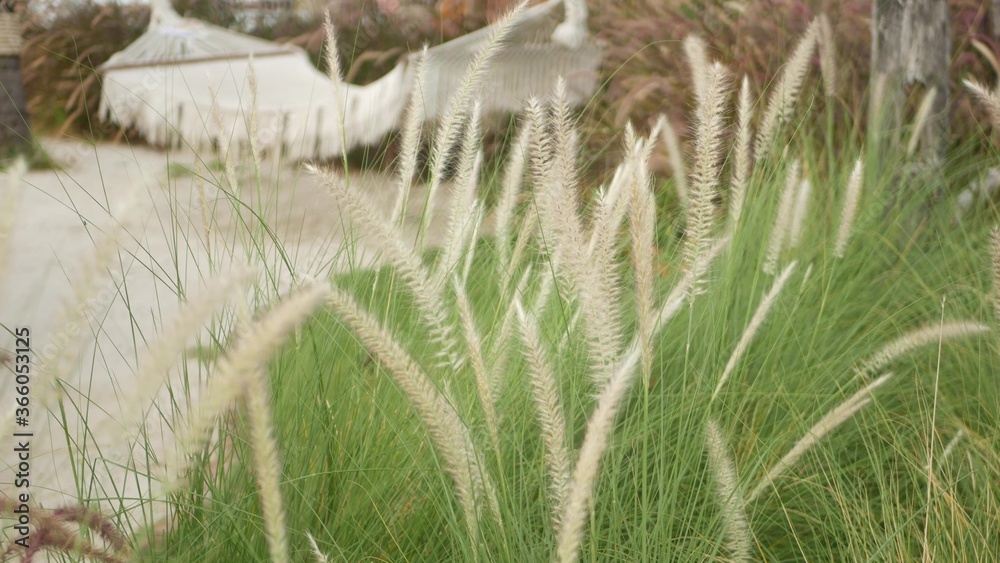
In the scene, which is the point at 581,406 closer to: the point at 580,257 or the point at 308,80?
the point at 580,257

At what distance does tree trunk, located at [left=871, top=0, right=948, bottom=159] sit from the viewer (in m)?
2.65

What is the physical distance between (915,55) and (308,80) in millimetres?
3805

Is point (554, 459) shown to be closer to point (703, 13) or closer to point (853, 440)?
point (853, 440)

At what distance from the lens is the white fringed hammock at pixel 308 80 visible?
4.36 meters

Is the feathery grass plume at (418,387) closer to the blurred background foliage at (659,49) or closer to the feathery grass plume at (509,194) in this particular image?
the feathery grass plume at (509,194)

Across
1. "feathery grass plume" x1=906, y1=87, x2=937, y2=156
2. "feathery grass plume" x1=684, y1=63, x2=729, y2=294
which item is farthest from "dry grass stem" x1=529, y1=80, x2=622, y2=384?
"feathery grass plume" x1=906, y1=87, x2=937, y2=156

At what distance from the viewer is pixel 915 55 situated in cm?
267

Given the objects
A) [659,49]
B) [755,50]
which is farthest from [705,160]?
[659,49]

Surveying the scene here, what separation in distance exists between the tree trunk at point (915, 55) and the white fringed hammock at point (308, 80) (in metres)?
1.38

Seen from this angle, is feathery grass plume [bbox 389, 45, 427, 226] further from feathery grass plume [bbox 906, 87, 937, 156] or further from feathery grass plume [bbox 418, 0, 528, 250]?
feathery grass plume [bbox 906, 87, 937, 156]

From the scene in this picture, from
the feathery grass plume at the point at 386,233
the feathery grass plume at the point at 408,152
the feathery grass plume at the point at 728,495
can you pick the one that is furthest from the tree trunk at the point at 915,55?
the feathery grass plume at the point at 386,233

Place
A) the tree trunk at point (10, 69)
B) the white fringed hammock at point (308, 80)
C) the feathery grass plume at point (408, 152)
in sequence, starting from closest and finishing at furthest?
the feathery grass plume at point (408, 152) → the tree trunk at point (10, 69) → the white fringed hammock at point (308, 80)

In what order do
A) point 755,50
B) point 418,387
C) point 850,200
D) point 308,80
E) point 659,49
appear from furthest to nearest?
1. point 308,80
2. point 659,49
3. point 755,50
4. point 850,200
5. point 418,387

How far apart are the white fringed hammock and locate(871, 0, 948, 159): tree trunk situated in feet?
4.53
